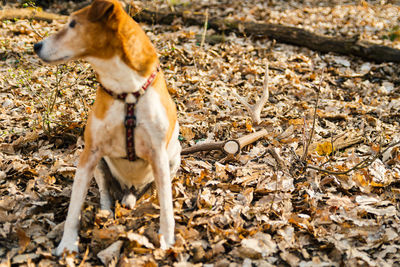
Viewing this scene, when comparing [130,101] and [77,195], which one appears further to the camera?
[77,195]

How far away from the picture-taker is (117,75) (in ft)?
A: 8.93

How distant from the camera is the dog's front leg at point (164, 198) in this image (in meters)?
3.00

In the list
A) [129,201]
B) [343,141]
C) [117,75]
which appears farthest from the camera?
[343,141]

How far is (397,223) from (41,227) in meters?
3.26

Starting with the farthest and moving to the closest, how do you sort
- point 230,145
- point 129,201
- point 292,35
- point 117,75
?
1. point 292,35
2. point 230,145
3. point 129,201
4. point 117,75

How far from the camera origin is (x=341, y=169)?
14.1 ft

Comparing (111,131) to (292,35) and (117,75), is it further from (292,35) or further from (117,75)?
(292,35)

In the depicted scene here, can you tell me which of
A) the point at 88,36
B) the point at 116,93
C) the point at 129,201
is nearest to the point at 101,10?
the point at 88,36

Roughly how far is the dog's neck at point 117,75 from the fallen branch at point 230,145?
6.06 feet

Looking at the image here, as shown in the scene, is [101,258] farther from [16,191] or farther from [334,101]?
[334,101]

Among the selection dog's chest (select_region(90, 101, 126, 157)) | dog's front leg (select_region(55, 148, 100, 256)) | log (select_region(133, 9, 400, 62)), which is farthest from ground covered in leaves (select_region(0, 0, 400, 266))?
dog's chest (select_region(90, 101, 126, 157))

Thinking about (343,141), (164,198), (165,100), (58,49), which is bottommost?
(343,141)

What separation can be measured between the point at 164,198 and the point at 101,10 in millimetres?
1490

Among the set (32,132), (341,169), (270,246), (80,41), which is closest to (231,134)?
(341,169)
